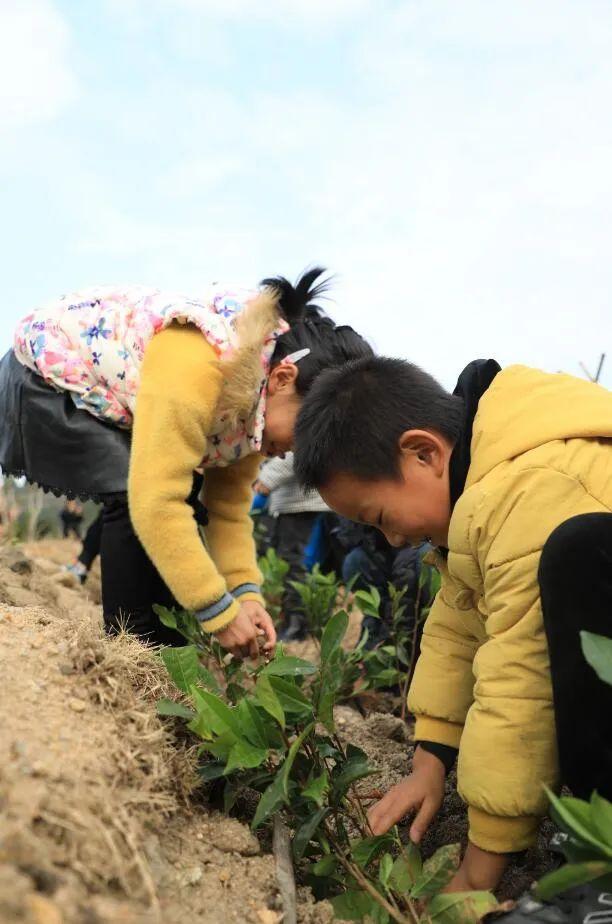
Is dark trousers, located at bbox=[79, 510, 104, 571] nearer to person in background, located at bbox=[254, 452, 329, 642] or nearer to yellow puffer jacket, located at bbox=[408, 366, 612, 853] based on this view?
person in background, located at bbox=[254, 452, 329, 642]

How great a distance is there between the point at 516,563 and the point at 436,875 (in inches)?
22.8

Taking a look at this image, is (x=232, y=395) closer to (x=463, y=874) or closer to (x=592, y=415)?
(x=592, y=415)

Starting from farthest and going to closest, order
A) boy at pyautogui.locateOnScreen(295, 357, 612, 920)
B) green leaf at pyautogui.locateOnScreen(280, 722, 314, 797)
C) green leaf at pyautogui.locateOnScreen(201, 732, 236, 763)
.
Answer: green leaf at pyautogui.locateOnScreen(201, 732, 236, 763) → green leaf at pyautogui.locateOnScreen(280, 722, 314, 797) → boy at pyautogui.locateOnScreen(295, 357, 612, 920)

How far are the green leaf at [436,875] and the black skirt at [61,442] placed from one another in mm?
1436

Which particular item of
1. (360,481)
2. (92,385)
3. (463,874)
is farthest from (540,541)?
(92,385)

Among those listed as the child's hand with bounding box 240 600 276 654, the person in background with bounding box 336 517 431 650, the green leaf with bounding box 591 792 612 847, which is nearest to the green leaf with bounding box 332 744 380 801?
the green leaf with bounding box 591 792 612 847

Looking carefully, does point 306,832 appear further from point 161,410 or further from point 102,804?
point 161,410

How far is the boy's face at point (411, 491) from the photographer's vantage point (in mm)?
1857

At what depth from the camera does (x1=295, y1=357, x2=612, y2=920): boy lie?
1.48m

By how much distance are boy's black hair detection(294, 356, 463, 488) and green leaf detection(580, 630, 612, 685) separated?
28.1 inches

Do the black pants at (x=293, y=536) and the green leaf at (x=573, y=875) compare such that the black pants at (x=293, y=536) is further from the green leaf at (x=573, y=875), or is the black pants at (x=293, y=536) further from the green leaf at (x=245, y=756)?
the green leaf at (x=573, y=875)

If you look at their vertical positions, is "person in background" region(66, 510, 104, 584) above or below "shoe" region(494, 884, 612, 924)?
below

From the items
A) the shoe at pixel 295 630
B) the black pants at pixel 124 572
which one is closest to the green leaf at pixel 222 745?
the black pants at pixel 124 572

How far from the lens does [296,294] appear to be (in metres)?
2.57
